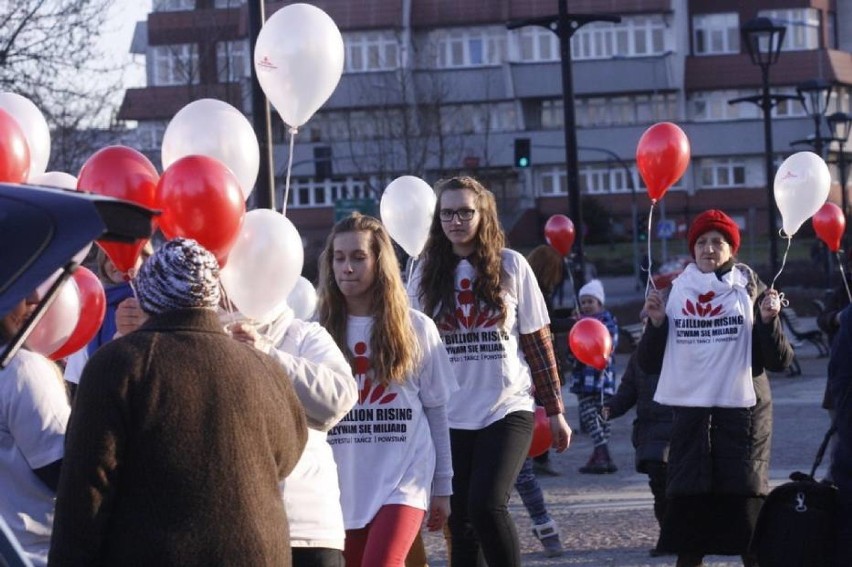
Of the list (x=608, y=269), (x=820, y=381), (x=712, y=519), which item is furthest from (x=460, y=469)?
(x=608, y=269)

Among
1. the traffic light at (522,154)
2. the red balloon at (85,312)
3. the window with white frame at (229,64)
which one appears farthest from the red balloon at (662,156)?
the traffic light at (522,154)

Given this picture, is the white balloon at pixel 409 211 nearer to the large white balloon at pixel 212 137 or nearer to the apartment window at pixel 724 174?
the large white balloon at pixel 212 137

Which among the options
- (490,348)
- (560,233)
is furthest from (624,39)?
(490,348)

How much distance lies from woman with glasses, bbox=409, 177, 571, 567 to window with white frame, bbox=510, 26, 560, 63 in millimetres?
72943

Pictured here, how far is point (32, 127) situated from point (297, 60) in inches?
44.8

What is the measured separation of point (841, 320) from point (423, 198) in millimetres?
2862

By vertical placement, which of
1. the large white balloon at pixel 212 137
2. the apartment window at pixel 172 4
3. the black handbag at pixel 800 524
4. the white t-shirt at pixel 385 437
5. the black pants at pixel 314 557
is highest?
the apartment window at pixel 172 4

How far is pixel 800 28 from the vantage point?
79562mm

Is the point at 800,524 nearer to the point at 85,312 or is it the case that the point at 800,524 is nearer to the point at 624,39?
the point at 85,312

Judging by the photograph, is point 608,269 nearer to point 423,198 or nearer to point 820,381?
point 820,381

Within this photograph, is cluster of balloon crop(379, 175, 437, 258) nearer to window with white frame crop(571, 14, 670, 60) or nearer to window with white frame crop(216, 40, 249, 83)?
window with white frame crop(216, 40, 249, 83)

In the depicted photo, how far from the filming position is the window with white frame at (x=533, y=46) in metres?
79.6

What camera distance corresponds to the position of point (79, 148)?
23.2 m

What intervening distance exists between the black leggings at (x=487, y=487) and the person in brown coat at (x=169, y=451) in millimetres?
2846
